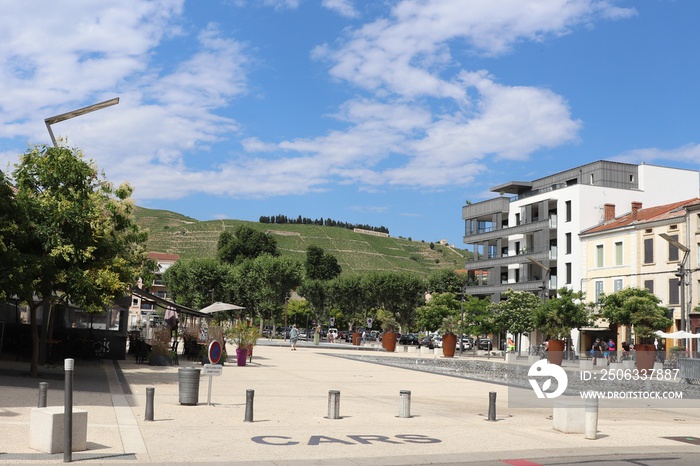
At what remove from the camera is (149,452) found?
33.9 ft

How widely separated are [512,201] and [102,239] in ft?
190

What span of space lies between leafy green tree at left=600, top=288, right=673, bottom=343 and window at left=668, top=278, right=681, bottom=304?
6926mm

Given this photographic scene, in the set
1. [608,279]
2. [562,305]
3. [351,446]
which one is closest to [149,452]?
[351,446]

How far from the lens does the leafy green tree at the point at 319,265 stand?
387 feet

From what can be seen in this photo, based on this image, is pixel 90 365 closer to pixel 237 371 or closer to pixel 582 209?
pixel 237 371

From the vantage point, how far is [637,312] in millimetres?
42031

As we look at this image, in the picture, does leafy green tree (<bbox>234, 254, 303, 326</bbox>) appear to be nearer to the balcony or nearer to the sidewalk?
the balcony

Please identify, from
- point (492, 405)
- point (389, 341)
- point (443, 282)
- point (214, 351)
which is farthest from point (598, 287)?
point (214, 351)

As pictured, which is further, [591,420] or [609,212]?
[609,212]

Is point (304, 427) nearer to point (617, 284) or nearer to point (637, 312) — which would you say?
point (637, 312)

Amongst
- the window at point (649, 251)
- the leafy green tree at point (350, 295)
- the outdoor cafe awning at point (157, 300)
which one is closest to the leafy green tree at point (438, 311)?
the window at point (649, 251)

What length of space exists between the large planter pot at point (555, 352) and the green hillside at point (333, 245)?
107m

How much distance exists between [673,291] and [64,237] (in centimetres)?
4266

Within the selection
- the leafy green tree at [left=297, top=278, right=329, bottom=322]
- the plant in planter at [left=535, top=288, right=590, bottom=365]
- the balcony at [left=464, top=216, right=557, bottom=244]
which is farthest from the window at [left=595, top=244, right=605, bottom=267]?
the leafy green tree at [left=297, top=278, right=329, bottom=322]
